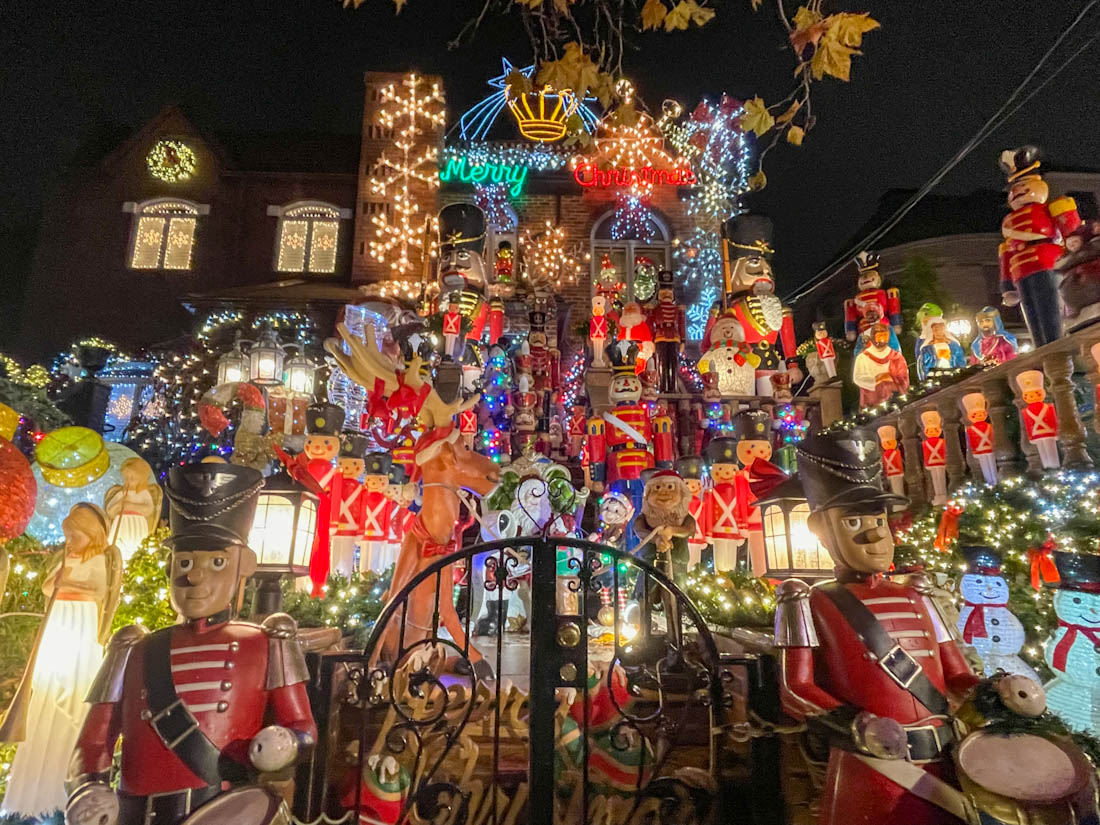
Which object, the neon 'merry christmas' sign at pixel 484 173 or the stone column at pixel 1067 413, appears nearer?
the stone column at pixel 1067 413

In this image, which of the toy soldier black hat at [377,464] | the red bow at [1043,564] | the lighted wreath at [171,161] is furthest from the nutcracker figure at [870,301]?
the lighted wreath at [171,161]

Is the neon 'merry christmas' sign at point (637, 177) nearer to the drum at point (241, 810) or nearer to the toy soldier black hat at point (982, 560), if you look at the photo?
the toy soldier black hat at point (982, 560)

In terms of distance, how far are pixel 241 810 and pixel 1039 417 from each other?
6607mm

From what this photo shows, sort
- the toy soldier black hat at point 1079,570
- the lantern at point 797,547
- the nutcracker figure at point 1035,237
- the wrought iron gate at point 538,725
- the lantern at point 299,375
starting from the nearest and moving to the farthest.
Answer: the wrought iron gate at point 538,725 < the toy soldier black hat at point 1079,570 < the lantern at point 797,547 < the nutcracker figure at point 1035,237 < the lantern at point 299,375

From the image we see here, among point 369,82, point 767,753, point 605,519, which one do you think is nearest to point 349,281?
point 369,82

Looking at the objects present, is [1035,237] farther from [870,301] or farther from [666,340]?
[666,340]

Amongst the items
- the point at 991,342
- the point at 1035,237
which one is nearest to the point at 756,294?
the point at 1035,237

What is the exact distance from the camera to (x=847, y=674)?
261 centimetres

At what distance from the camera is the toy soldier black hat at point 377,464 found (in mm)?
6828

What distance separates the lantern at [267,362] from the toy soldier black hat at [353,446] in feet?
13.5

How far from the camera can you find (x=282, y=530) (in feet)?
14.1

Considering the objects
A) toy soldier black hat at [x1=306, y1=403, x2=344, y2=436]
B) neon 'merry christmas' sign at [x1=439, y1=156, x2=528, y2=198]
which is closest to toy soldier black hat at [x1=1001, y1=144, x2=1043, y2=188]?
toy soldier black hat at [x1=306, y1=403, x2=344, y2=436]

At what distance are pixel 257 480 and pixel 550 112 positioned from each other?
33.4 feet

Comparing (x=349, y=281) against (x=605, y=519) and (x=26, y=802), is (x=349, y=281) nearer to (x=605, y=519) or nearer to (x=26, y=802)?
(x=605, y=519)
